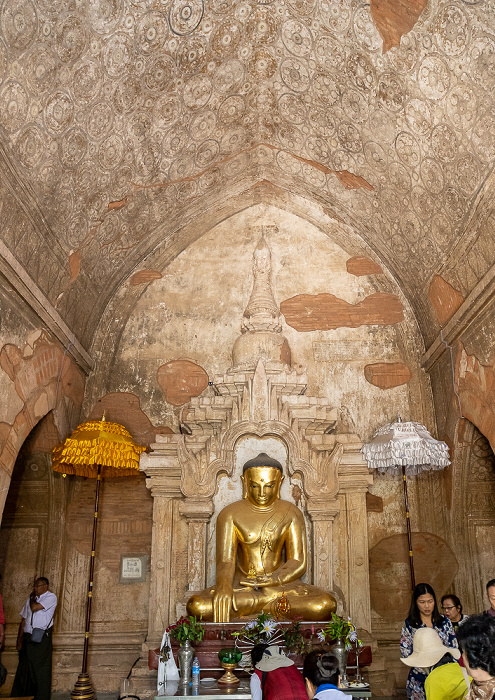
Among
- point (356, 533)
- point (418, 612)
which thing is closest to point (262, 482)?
point (356, 533)

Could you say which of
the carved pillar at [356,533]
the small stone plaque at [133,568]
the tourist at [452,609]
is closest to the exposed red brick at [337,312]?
the carved pillar at [356,533]

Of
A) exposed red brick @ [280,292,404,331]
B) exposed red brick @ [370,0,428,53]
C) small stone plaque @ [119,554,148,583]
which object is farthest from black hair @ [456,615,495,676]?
exposed red brick @ [280,292,404,331]

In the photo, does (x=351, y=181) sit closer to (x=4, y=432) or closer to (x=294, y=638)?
(x=4, y=432)

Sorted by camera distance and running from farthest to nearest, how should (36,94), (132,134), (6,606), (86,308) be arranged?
(86,308), (6,606), (132,134), (36,94)

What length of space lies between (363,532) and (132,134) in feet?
18.3

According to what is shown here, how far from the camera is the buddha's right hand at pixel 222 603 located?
648 centimetres

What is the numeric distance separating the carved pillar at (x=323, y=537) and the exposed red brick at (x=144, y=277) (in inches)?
169

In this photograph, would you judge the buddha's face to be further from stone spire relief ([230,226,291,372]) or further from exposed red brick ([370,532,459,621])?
exposed red brick ([370,532,459,621])

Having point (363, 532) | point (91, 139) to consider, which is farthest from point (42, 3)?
point (363, 532)

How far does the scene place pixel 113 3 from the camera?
6.38m

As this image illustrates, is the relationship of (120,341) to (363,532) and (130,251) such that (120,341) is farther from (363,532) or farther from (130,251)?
(363,532)

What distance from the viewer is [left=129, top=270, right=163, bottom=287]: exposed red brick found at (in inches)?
388

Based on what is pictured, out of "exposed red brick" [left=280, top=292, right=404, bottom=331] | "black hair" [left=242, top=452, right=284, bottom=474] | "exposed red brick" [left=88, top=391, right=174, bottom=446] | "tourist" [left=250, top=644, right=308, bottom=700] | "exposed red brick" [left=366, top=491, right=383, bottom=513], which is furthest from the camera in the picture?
"exposed red brick" [left=280, top=292, right=404, bottom=331]

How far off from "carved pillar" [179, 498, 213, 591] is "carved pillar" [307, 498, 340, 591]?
4.11 ft
